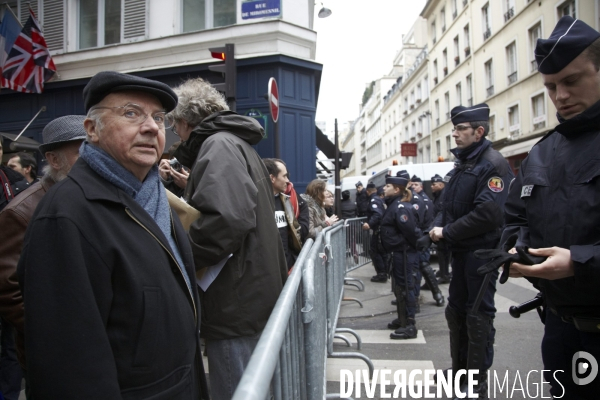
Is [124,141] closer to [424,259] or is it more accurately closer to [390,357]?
[390,357]

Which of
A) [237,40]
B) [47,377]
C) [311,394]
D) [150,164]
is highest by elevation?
[237,40]

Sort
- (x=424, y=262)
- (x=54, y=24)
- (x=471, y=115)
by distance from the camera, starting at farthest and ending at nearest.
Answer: (x=54, y=24) → (x=424, y=262) → (x=471, y=115)

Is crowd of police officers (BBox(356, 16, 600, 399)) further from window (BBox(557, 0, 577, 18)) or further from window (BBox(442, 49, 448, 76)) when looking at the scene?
window (BBox(442, 49, 448, 76))

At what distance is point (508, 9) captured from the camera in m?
24.0

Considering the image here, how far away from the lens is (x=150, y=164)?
5.57ft

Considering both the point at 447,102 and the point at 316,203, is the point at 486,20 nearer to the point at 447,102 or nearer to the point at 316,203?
the point at 447,102

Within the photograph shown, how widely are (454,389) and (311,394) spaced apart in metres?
2.02

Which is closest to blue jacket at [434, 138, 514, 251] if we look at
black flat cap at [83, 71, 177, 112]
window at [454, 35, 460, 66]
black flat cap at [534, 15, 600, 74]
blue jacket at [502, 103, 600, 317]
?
blue jacket at [502, 103, 600, 317]

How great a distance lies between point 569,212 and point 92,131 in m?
2.01

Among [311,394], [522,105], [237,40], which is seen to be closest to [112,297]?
[311,394]

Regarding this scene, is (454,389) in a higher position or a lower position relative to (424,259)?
lower

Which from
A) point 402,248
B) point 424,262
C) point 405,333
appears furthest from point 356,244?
point 405,333

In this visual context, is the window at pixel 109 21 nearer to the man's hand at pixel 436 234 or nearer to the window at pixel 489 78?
the man's hand at pixel 436 234

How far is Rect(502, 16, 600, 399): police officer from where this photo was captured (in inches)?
74.5
